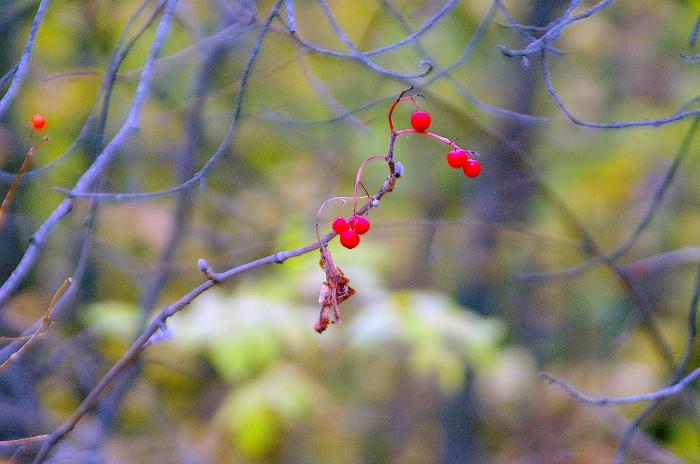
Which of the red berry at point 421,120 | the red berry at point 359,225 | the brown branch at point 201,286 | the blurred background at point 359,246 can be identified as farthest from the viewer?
the blurred background at point 359,246

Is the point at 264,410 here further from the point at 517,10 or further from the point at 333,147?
the point at 517,10

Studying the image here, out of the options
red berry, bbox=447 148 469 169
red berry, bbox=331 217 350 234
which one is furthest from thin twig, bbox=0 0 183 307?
red berry, bbox=447 148 469 169

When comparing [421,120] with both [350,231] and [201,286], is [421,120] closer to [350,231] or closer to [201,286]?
[350,231]

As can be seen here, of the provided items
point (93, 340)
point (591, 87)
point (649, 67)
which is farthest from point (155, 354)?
point (649, 67)

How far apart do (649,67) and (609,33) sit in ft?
1.33

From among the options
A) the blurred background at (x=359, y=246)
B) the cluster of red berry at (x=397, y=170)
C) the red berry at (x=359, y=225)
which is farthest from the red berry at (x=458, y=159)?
the blurred background at (x=359, y=246)

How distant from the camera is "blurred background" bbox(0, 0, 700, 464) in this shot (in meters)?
2.44

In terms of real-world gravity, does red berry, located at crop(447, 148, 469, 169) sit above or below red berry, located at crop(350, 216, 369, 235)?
below

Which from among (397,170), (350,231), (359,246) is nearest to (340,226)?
(350,231)

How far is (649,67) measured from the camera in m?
4.26

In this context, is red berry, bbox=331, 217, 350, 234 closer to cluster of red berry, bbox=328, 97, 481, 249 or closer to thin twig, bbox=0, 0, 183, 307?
cluster of red berry, bbox=328, 97, 481, 249

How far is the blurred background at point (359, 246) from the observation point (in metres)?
2.44

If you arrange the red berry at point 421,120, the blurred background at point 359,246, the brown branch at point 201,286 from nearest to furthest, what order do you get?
the brown branch at point 201,286 < the red berry at point 421,120 < the blurred background at point 359,246

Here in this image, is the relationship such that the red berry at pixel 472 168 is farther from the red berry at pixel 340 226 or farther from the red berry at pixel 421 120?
the red berry at pixel 340 226
